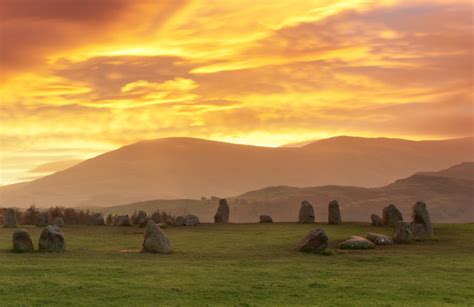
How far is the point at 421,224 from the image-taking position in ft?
152

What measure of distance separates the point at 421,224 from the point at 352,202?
4609 inches

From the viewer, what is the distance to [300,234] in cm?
4869

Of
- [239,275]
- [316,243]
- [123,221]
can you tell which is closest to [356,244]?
[316,243]

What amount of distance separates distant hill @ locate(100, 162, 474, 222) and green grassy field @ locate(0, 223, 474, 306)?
3805 inches

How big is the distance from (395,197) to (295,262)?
13341 centimetres

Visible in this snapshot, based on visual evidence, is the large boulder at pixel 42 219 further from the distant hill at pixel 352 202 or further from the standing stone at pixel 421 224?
the distant hill at pixel 352 202

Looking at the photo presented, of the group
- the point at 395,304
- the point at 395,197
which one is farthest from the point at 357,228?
the point at 395,197

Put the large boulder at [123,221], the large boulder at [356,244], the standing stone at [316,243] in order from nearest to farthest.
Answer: the standing stone at [316,243] < the large boulder at [356,244] < the large boulder at [123,221]

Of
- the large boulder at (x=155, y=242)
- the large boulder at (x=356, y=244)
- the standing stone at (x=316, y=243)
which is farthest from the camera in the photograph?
the large boulder at (x=356, y=244)

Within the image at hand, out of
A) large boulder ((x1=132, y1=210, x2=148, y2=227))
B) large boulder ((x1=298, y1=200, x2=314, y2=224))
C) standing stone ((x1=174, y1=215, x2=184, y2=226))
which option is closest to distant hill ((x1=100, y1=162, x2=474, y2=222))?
large boulder ((x1=132, y1=210, x2=148, y2=227))

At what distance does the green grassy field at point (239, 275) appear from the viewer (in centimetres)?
2488

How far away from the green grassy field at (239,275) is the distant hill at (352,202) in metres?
96.7

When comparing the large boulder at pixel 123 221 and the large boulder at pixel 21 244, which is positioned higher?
the large boulder at pixel 123 221

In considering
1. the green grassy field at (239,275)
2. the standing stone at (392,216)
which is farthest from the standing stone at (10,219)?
the standing stone at (392,216)
